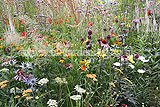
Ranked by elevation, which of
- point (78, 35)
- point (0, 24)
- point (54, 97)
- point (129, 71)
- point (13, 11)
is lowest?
point (54, 97)

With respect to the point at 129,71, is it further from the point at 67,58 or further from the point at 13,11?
the point at 13,11

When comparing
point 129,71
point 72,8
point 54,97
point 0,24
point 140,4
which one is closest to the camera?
point 54,97

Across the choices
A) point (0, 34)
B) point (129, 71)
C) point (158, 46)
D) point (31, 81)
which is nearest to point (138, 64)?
point (129, 71)

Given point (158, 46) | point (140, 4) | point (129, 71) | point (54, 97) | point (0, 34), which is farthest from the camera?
point (140, 4)

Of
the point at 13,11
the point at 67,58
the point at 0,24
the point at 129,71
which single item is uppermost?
the point at 13,11

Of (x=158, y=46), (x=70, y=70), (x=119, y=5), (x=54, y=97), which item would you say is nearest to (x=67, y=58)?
(x=70, y=70)

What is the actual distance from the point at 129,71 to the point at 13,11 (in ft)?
11.2

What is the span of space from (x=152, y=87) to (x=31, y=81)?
1.34m

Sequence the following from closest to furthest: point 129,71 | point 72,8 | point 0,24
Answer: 1. point 129,71
2. point 72,8
3. point 0,24

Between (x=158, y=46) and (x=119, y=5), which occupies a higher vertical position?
(x=119, y=5)

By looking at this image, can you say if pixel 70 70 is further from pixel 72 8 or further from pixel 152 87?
pixel 152 87

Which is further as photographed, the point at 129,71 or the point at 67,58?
the point at 67,58

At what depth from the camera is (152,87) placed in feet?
5.99

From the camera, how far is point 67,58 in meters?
2.18
